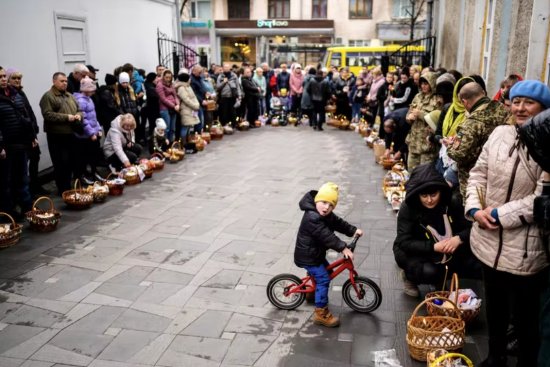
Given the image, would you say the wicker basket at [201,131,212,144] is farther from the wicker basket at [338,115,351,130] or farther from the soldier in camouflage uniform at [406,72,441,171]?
the soldier in camouflage uniform at [406,72,441,171]

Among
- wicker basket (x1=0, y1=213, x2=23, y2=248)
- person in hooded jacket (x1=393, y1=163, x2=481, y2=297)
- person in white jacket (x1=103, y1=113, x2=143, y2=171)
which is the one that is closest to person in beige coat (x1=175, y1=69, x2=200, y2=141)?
person in white jacket (x1=103, y1=113, x2=143, y2=171)

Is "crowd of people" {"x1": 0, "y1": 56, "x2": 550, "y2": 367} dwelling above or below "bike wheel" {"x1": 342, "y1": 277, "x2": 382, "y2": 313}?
above

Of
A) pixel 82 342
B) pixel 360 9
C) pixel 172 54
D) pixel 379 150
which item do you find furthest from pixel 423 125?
pixel 360 9

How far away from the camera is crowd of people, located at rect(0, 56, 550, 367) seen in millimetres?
3359

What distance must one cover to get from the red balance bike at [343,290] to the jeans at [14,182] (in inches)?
172

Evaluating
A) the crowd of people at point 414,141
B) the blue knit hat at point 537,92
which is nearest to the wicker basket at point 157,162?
the crowd of people at point 414,141

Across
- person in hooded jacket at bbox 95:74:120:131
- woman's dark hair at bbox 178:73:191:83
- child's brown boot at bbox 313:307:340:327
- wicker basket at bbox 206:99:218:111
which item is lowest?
child's brown boot at bbox 313:307:340:327

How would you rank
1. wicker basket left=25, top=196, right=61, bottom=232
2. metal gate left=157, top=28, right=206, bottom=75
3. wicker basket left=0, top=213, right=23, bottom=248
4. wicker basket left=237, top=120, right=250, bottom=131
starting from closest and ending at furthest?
wicker basket left=0, top=213, right=23, bottom=248
wicker basket left=25, top=196, right=61, bottom=232
metal gate left=157, top=28, right=206, bottom=75
wicker basket left=237, top=120, right=250, bottom=131

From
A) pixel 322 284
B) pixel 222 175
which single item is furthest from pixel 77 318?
pixel 222 175

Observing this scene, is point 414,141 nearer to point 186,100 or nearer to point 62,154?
point 62,154

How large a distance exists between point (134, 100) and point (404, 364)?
27.6 feet

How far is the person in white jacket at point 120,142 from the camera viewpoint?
359 inches

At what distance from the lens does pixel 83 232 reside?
22.7 feet

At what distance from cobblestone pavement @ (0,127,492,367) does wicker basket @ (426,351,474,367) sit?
353mm
